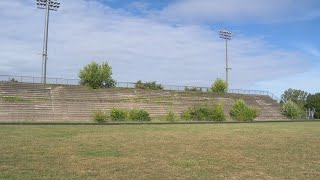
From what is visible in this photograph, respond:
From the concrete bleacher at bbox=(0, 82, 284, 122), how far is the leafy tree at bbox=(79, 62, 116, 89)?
2385mm

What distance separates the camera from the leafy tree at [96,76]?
74188 millimetres

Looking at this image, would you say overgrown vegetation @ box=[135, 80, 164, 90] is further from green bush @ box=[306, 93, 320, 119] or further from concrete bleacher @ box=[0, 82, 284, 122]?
green bush @ box=[306, 93, 320, 119]

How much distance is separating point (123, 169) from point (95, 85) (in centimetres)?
6398

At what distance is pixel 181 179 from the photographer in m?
10.2

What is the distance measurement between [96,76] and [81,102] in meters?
10.5

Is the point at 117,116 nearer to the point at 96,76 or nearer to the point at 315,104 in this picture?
the point at 96,76

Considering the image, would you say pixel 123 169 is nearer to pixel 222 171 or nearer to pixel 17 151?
pixel 222 171

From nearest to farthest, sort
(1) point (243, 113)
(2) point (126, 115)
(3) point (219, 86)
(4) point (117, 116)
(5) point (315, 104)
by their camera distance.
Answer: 1. (4) point (117, 116)
2. (2) point (126, 115)
3. (1) point (243, 113)
4. (3) point (219, 86)
5. (5) point (315, 104)

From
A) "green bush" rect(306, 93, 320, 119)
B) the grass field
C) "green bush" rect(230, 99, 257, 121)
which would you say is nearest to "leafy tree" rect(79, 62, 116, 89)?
"green bush" rect(230, 99, 257, 121)

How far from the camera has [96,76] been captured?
74188mm

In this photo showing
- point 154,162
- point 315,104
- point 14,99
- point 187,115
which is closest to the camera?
point 154,162

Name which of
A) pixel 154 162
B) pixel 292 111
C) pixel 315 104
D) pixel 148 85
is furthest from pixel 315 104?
pixel 154 162

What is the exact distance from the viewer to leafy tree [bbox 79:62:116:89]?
74188mm

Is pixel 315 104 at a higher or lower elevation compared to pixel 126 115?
higher
